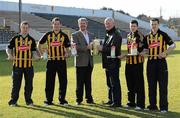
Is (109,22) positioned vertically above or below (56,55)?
above

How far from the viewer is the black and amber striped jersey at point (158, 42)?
870cm

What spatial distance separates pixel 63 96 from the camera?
Result: 31.8 feet

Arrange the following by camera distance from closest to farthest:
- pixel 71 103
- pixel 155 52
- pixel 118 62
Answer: pixel 155 52
pixel 118 62
pixel 71 103

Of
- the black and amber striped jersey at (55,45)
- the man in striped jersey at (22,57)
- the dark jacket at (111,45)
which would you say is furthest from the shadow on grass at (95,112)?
the black and amber striped jersey at (55,45)

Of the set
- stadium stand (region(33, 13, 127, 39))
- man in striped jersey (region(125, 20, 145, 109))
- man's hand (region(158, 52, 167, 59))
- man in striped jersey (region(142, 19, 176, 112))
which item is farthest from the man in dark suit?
stadium stand (region(33, 13, 127, 39))

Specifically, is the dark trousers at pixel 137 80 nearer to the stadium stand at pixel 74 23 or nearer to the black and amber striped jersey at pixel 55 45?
the black and amber striped jersey at pixel 55 45

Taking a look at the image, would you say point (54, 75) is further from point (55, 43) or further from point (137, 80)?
point (137, 80)

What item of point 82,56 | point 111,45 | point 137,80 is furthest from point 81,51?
point 137,80

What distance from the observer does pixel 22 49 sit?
9.65 m

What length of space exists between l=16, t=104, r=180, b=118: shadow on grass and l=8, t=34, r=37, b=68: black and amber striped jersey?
93cm

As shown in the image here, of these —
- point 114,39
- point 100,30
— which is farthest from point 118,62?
point 100,30

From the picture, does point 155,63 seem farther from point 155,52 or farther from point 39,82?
point 39,82

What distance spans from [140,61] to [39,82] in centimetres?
578

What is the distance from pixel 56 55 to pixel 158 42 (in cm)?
217
